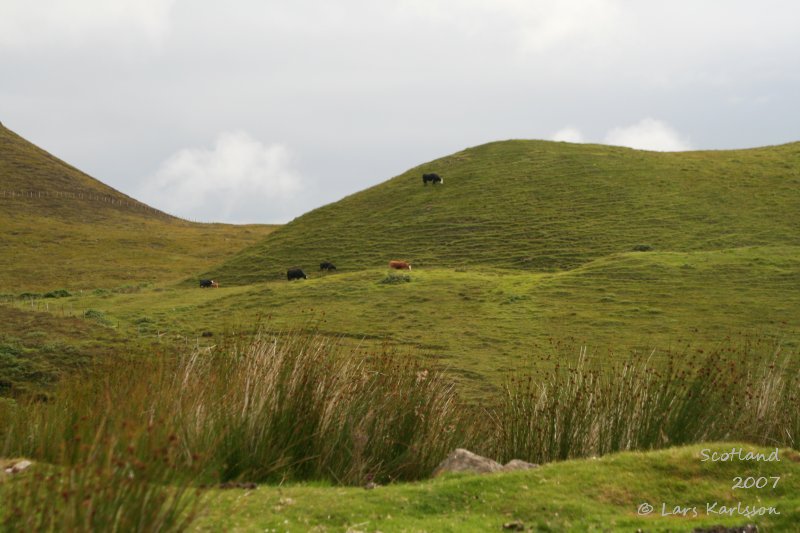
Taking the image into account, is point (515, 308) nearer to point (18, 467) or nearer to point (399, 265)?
point (399, 265)

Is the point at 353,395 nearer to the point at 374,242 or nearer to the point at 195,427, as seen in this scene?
the point at 195,427

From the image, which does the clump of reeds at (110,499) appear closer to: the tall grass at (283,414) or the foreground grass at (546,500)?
the foreground grass at (546,500)

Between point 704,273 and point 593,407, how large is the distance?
2340 cm

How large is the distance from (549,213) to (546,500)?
135 feet

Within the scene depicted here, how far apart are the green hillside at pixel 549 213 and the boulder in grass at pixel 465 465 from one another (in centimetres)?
3030

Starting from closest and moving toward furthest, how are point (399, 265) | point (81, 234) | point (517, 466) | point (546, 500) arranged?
point (546, 500), point (517, 466), point (399, 265), point (81, 234)

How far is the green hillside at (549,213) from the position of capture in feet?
136

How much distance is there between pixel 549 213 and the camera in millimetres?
47812

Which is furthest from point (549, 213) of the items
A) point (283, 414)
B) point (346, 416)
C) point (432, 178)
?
point (283, 414)

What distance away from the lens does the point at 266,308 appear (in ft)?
105

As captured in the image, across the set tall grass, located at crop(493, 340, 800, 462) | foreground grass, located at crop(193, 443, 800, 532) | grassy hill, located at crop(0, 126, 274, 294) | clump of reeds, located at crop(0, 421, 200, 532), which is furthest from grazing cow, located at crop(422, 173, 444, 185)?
clump of reeds, located at crop(0, 421, 200, 532)

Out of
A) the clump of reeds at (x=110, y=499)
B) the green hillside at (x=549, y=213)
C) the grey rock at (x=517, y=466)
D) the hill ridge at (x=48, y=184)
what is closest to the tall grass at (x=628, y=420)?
the grey rock at (x=517, y=466)

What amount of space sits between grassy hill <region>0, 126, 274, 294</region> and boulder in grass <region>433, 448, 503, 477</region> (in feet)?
145

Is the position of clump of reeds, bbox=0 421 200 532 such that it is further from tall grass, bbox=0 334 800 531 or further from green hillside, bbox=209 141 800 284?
green hillside, bbox=209 141 800 284
